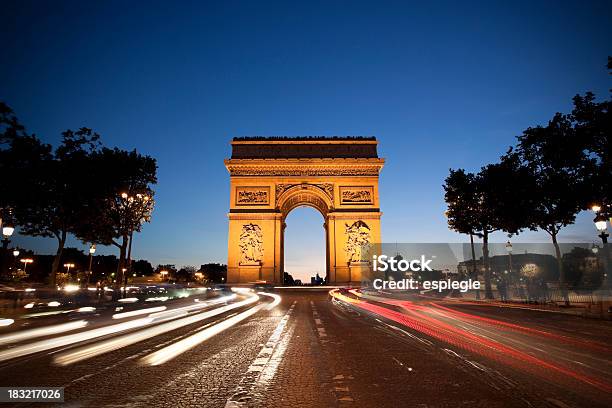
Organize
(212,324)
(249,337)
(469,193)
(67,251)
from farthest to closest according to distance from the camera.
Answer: (67,251)
(469,193)
(212,324)
(249,337)

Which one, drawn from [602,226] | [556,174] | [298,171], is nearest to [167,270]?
[298,171]

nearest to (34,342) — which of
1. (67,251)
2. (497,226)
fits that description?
(497,226)

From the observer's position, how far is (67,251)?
292 feet

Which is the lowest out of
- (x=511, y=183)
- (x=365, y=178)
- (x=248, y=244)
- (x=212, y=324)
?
(x=212, y=324)

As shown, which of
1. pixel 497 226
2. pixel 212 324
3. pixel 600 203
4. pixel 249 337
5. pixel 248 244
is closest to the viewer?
pixel 249 337

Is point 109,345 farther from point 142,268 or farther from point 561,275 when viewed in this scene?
point 142,268

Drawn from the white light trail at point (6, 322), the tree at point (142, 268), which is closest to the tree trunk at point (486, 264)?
the white light trail at point (6, 322)

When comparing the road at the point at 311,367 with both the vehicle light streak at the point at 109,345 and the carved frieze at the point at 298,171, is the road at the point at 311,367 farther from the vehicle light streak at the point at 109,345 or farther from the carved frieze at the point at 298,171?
the carved frieze at the point at 298,171

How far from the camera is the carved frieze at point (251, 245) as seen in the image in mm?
39625

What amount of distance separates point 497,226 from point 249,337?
25496 millimetres

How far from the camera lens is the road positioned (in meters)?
3.66

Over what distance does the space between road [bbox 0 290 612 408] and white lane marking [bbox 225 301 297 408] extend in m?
0.01

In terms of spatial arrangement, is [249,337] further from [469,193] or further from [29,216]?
[29,216]

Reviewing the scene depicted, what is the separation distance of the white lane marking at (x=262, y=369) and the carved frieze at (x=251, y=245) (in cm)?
3215
